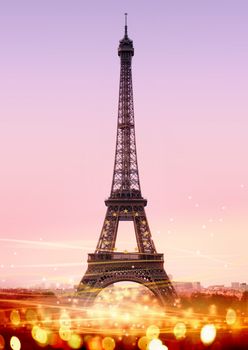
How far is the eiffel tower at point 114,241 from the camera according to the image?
6844cm

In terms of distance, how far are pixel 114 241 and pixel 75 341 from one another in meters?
36.2

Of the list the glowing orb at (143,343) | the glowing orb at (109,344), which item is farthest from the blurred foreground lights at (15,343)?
the glowing orb at (143,343)

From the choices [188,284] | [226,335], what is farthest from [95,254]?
[188,284]

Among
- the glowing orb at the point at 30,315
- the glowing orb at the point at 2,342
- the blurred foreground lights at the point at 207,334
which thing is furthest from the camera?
the glowing orb at the point at 30,315

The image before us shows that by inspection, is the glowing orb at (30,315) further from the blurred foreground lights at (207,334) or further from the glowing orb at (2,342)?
the blurred foreground lights at (207,334)

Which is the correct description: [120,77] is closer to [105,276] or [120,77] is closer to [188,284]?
[105,276]

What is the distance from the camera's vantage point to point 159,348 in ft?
84.0

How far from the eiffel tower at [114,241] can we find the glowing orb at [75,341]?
3329 centimetres

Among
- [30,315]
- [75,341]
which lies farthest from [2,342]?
[30,315]

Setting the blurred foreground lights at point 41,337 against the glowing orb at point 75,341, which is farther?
the blurred foreground lights at point 41,337

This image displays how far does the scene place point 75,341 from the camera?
33.5 m

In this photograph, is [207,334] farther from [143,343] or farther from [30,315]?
[30,315]

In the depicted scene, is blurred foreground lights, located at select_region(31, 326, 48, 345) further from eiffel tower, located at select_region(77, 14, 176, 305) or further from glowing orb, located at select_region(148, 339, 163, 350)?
eiffel tower, located at select_region(77, 14, 176, 305)

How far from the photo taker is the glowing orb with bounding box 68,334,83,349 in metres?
32.3
